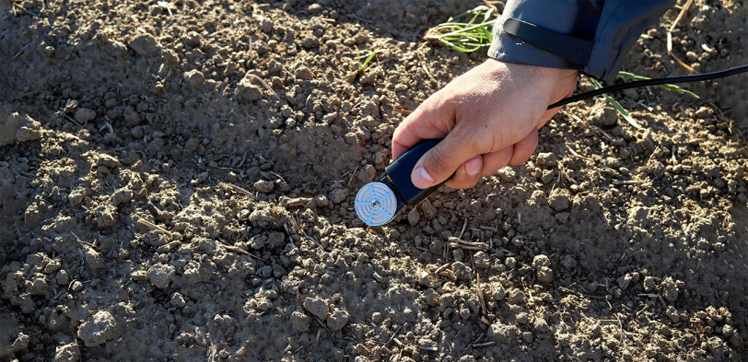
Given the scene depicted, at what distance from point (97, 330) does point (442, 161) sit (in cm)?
153

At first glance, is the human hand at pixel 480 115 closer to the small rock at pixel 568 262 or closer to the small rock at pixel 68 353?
the small rock at pixel 568 262

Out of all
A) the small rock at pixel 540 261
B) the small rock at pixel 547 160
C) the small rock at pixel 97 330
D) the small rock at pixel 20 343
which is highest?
the small rock at pixel 547 160

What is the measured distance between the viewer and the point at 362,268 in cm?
271

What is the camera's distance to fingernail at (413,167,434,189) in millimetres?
2525

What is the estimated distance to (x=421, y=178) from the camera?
2.53 m

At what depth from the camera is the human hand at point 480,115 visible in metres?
2.47

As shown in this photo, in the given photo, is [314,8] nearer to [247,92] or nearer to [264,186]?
[247,92]

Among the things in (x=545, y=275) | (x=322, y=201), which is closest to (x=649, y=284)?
(x=545, y=275)

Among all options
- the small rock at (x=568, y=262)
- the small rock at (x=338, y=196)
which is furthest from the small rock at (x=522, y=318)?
the small rock at (x=338, y=196)

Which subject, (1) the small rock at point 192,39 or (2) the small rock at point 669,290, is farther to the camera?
(1) the small rock at point 192,39

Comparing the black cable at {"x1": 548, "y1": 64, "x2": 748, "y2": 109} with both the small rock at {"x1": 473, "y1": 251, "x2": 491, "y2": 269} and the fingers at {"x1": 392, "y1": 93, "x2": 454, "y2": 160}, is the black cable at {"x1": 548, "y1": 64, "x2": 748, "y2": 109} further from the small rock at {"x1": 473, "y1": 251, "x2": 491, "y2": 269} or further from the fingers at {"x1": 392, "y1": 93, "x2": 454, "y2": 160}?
the small rock at {"x1": 473, "y1": 251, "x2": 491, "y2": 269}

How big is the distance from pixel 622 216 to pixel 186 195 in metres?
2.07

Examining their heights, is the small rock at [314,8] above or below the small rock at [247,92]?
above

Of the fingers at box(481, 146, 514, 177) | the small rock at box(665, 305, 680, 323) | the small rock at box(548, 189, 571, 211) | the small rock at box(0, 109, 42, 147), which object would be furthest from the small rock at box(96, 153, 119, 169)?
the small rock at box(665, 305, 680, 323)
